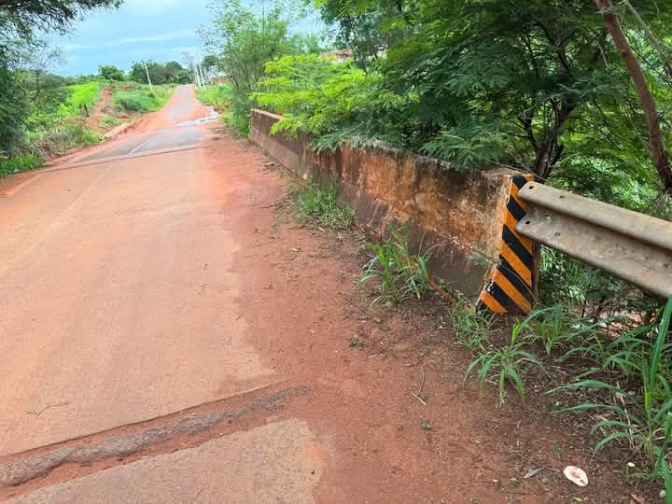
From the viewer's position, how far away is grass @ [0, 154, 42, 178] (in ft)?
42.4

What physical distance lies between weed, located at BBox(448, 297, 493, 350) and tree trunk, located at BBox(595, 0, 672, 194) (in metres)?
1.27

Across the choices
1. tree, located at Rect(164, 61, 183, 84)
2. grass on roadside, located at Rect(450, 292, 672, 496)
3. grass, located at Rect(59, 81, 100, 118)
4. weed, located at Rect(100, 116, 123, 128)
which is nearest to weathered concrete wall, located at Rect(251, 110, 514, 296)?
grass on roadside, located at Rect(450, 292, 672, 496)

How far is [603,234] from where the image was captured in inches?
90.0

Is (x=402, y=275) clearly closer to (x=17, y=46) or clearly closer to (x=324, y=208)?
(x=324, y=208)

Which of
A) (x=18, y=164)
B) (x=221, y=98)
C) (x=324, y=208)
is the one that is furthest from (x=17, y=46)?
(x=221, y=98)

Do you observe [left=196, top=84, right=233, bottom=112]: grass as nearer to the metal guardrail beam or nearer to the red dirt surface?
the red dirt surface

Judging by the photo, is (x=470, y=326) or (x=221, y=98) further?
(x=221, y=98)

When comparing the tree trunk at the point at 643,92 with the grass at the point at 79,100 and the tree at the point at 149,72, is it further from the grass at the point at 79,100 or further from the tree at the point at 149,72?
the tree at the point at 149,72

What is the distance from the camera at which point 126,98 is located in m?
39.8

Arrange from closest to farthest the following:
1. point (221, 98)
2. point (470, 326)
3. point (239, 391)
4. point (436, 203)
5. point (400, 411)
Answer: point (400, 411) < point (239, 391) < point (470, 326) < point (436, 203) < point (221, 98)

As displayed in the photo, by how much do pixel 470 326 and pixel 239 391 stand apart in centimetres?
149

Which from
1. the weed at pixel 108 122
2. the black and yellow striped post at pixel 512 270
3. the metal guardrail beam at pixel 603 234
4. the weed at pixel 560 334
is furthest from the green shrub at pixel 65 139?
the weed at pixel 560 334

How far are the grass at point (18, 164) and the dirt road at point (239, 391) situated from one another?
9.73m

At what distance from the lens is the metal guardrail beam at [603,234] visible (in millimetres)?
2012
